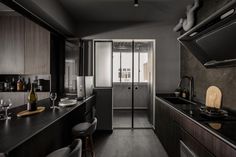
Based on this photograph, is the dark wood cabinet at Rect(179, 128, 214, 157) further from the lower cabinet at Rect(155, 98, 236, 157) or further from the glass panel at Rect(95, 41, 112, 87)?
the glass panel at Rect(95, 41, 112, 87)

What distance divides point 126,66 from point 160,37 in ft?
8.61

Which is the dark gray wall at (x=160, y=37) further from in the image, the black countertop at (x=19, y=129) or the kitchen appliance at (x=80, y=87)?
the black countertop at (x=19, y=129)

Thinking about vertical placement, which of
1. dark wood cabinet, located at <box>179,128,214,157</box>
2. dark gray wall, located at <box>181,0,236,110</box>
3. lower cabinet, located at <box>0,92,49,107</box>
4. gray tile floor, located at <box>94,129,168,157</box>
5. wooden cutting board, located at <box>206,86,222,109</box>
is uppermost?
dark gray wall, located at <box>181,0,236,110</box>

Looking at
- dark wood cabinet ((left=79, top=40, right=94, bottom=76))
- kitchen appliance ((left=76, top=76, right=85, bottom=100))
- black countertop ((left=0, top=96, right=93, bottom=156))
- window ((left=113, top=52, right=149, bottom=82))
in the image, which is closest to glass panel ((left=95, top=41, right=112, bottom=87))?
dark wood cabinet ((left=79, top=40, right=94, bottom=76))

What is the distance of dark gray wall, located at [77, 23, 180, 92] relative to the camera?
12.4ft

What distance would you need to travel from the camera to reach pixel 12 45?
3256 mm

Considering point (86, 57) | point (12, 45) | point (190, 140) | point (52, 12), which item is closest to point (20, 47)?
point (12, 45)

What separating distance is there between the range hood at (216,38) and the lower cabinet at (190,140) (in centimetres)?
84

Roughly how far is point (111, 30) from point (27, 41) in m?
1.87

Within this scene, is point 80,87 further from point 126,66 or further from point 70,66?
point 126,66

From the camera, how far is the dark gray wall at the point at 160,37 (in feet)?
12.4

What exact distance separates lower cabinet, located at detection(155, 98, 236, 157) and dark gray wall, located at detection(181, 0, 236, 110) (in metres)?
0.65

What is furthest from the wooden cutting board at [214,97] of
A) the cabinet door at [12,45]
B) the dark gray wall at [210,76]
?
the cabinet door at [12,45]

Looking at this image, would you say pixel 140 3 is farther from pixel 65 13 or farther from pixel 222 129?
pixel 222 129
